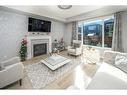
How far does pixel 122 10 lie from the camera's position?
122 inches

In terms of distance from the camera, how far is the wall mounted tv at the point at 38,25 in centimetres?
365

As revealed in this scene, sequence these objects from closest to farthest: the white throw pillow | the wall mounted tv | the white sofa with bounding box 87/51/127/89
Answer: the white sofa with bounding box 87/51/127/89 → the white throw pillow → the wall mounted tv

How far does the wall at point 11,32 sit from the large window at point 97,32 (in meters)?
3.25

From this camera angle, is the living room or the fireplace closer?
the living room

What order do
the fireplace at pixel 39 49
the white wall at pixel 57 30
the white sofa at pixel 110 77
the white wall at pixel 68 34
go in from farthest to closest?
the white wall at pixel 68 34
the white wall at pixel 57 30
the fireplace at pixel 39 49
the white sofa at pixel 110 77

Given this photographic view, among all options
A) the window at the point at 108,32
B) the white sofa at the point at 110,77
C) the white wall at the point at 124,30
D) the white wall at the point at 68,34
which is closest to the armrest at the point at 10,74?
the white sofa at the point at 110,77

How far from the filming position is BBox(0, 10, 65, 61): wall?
9.80 feet

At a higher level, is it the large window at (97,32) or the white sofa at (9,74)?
the large window at (97,32)

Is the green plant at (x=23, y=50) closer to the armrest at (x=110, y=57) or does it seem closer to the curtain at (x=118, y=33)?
the armrest at (x=110, y=57)

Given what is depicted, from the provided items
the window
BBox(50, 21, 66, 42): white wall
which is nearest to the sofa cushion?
the window

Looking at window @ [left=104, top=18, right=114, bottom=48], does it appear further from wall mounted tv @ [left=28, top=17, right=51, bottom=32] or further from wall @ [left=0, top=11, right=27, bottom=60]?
wall @ [left=0, top=11, right=27, bottom=60]

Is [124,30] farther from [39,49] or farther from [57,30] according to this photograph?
[39,49]
